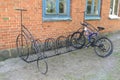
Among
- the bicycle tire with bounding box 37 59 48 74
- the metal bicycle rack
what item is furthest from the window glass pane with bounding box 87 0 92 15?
the bicycle tire with bounding box 37 59 48 74

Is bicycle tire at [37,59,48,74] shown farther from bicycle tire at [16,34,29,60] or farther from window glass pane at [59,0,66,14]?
window glass pane at [59,0,66,14]

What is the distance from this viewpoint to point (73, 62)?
209 inches

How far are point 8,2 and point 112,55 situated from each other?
3.76 metres

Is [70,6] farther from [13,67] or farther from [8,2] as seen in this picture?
[13,67]

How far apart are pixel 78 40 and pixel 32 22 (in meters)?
1.95

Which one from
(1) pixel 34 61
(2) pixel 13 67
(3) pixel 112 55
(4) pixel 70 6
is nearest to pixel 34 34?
(1) pixel 34 61

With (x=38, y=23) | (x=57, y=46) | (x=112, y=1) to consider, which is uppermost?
(x=112, y=1)

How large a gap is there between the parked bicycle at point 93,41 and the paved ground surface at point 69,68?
0.26m

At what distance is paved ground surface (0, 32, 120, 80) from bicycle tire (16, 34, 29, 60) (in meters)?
0.26

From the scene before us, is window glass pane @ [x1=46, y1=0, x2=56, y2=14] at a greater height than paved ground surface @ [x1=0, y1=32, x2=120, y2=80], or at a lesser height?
greater

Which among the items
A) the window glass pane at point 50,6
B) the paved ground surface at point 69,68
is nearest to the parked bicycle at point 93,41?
the paved ground surface at point 69,68

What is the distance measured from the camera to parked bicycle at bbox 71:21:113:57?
5922 millimetres

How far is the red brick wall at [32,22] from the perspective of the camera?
16.5 ft

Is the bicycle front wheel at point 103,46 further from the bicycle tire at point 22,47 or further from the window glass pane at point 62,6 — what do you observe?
the bicycle tire at point 22,47
